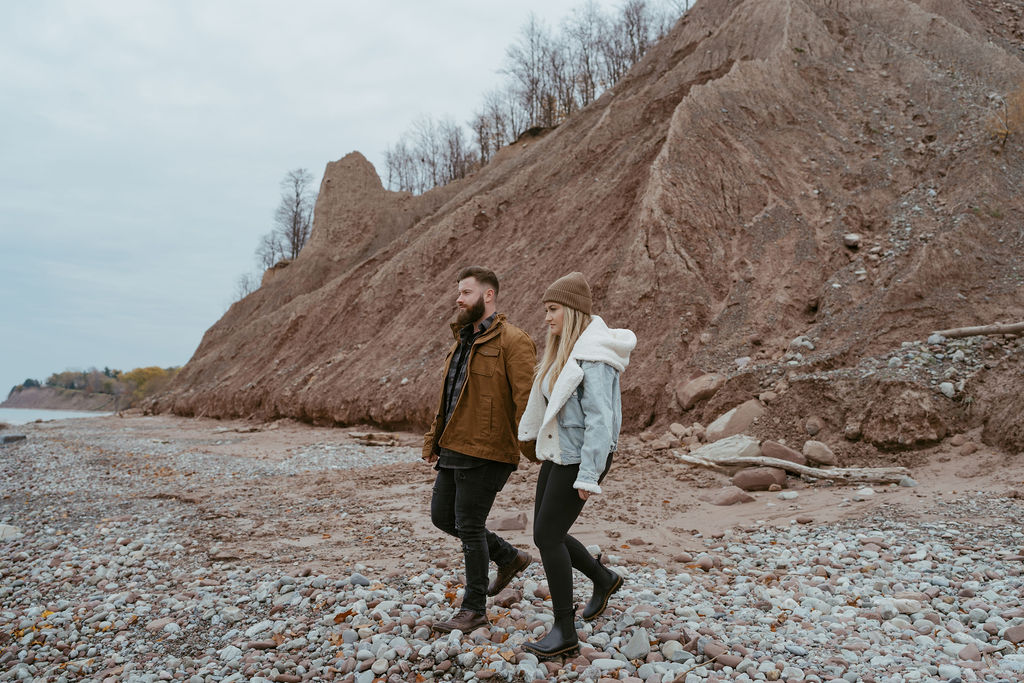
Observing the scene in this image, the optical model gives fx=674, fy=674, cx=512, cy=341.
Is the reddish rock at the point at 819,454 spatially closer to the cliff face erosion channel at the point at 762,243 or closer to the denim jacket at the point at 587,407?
the cliff face erosion channel at the point at 762,243


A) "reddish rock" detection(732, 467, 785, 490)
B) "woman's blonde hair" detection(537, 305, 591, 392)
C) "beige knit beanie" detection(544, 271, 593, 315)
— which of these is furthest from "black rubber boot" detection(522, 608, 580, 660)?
"reddish rock" detection(732, 467, 785, 490)

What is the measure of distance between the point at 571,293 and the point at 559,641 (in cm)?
178

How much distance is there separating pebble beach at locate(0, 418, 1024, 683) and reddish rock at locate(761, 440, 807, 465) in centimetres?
167

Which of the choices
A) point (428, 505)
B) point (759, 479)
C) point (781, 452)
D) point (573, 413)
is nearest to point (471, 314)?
point (573, 413)

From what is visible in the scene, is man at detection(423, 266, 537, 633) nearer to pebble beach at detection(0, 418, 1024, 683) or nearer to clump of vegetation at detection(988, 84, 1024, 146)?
pebble beach at detection(0, 418, 1024, 683)

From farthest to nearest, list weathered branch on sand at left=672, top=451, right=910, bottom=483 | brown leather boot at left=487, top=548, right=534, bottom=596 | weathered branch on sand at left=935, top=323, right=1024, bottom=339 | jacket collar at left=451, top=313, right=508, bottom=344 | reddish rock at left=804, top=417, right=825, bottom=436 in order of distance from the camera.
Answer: weathered branch on sand at left=935, top=323, right=1024, bottom=339 < reddish rock at left=804, top=417, right=825, bottom=436 < weathered branch on sand at left=672, top=451, right=910, bottom=483 < brown leather boot at left=487, top=548, right=534, bottom=596 < jacket collar at left=451, top=313, right=508, bottom=344

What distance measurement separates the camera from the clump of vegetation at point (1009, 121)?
13055mm

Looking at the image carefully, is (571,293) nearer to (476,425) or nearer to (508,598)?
(476,425)

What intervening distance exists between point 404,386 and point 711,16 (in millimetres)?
16285

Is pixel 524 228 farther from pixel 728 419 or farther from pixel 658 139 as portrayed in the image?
pixel 728 419

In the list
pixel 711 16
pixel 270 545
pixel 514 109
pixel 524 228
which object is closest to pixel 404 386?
pixel 524 228

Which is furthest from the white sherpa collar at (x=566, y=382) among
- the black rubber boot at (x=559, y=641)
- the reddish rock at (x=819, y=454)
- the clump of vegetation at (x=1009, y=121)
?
the clump of vegetation at (x=1009, y=121)

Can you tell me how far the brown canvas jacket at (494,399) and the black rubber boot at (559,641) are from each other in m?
0.83

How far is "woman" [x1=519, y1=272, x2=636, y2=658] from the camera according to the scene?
3293 millimetres
